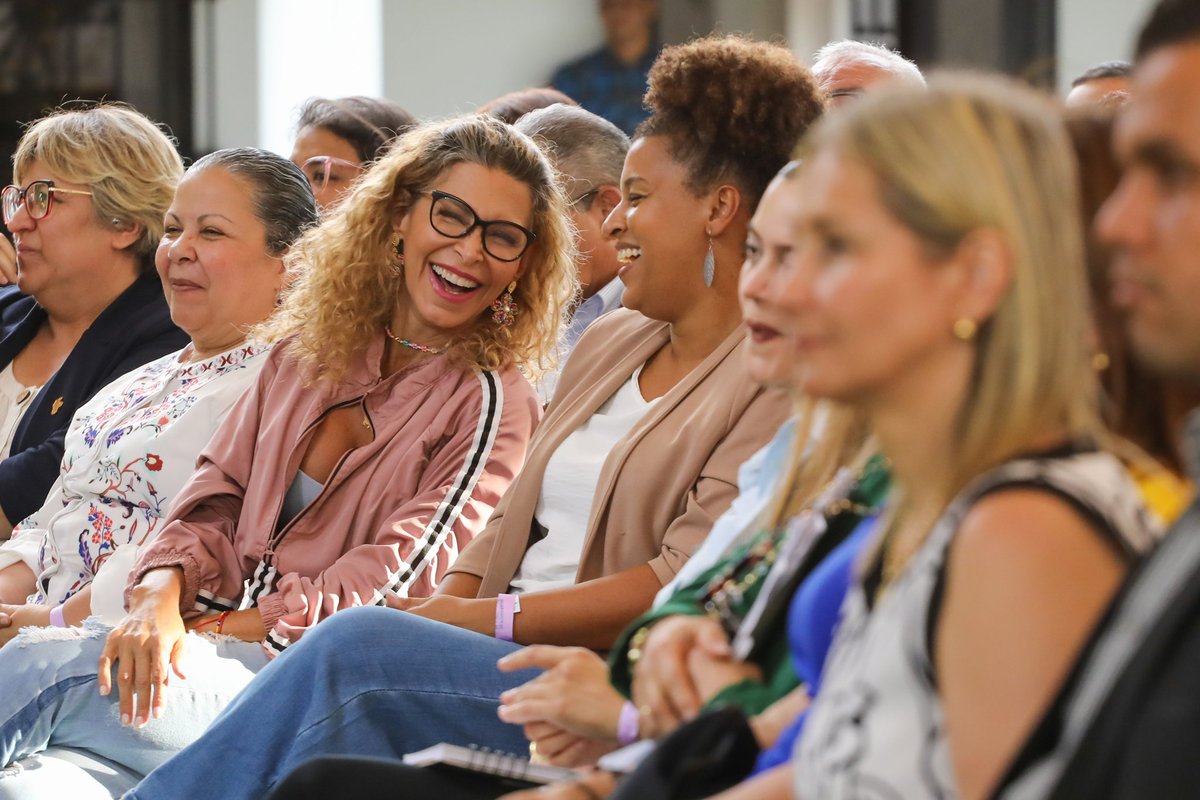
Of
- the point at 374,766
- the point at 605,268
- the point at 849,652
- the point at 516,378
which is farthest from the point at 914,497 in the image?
the point at 605,268

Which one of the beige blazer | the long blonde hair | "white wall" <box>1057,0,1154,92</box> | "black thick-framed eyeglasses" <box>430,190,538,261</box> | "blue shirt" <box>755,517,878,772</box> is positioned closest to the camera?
the long blonde hair

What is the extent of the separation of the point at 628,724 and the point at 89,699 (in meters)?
1.01

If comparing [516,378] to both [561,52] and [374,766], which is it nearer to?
[374,766]

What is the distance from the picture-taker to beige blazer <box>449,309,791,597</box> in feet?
5.98

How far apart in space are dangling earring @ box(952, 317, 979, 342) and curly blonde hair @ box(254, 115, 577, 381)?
1.40 meters

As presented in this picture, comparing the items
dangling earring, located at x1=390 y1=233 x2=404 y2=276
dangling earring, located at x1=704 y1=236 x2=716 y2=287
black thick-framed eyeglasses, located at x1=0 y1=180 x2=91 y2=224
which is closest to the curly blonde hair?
dangling earring, located at x1=390 y1=233 x2=404 y2=276

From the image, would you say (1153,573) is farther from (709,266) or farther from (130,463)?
(130,463)

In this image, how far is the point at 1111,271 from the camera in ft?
3.52

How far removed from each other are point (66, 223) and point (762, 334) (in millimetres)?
2080

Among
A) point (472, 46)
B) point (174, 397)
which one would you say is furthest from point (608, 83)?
point (174, 397)

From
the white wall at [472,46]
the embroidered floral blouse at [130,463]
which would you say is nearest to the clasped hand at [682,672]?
the embroidered floral blouse at [130,463]

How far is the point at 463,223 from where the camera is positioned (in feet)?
7.77

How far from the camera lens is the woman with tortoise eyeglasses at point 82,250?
3076mm

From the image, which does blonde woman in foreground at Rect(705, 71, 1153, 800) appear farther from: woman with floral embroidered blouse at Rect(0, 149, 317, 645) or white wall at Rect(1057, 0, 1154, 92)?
white wall at Rect(1057, 0, 1154, 92)
